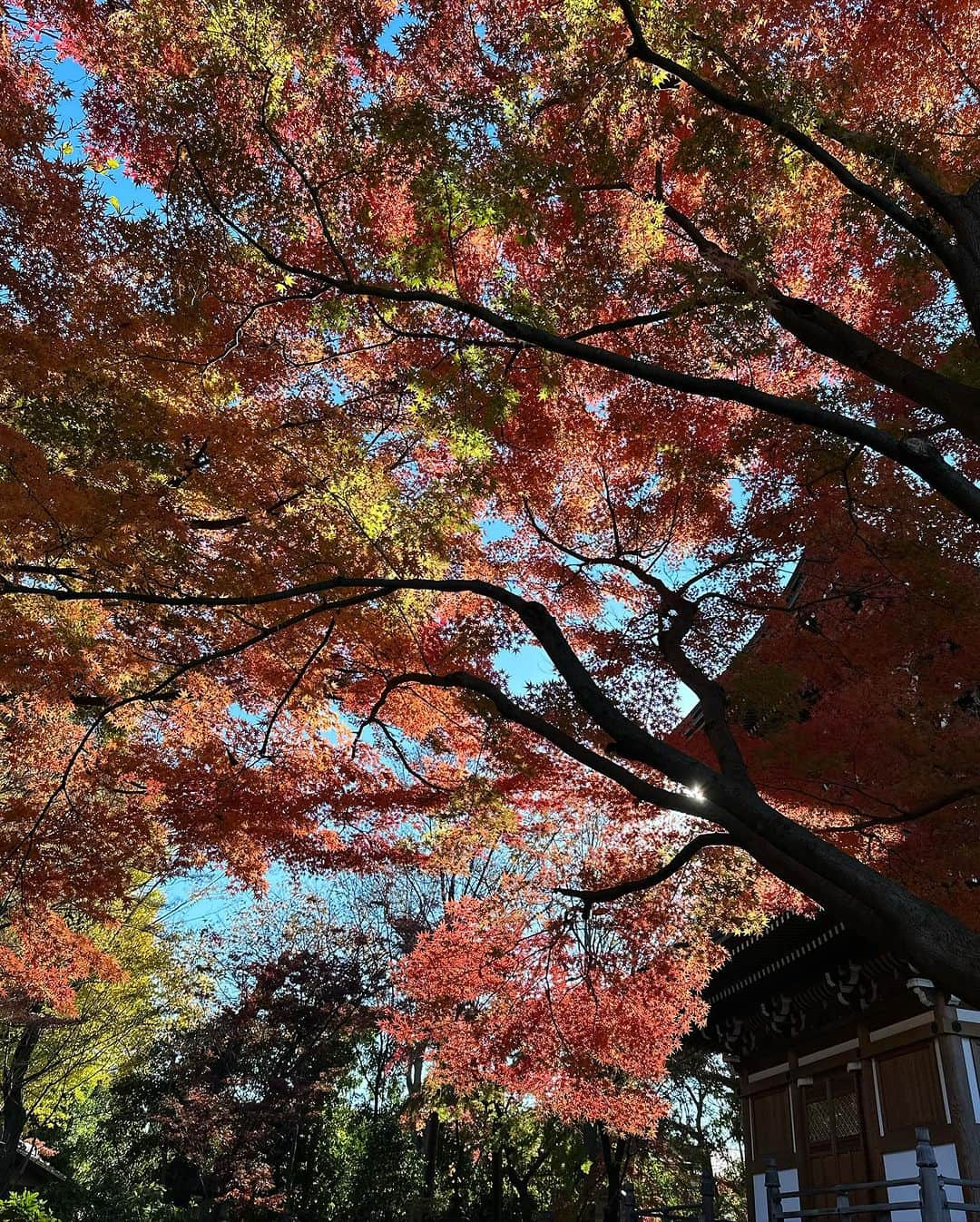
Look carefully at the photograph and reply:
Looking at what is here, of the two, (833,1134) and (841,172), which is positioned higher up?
(841,172)

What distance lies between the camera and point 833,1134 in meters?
9.10

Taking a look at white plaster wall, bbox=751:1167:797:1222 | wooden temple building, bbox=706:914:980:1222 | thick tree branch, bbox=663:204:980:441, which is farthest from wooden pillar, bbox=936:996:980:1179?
thick tree branch, bbox=663:204:980:441

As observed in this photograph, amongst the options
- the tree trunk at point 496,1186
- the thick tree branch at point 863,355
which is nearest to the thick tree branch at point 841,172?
the thick tree branch at point 863,355

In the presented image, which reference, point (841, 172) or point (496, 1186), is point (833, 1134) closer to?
point (841, 172)

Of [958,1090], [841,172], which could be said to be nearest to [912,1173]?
[958,1090]

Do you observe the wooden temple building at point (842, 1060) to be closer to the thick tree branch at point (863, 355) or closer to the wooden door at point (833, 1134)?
the wooden door at point (833, 1134)

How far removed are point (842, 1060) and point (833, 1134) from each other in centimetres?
80

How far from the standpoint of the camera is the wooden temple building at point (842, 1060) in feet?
24.3

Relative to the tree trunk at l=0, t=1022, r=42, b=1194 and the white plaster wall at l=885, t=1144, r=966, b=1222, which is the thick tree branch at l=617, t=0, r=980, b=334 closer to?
the white plaster wall at l=885, t=1144, r=966, b=1222

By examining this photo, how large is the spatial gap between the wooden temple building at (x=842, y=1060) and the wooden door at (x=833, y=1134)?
0.04 feet

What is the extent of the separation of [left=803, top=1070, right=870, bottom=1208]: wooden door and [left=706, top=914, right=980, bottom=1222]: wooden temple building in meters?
0.01

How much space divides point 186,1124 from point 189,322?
17.7 m

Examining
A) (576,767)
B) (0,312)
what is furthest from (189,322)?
(576,767)

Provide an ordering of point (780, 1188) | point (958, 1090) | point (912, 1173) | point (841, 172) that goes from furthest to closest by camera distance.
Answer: point (780, 1188)
point (912, 1173)
point (958, 1090)
point (841, 172)
